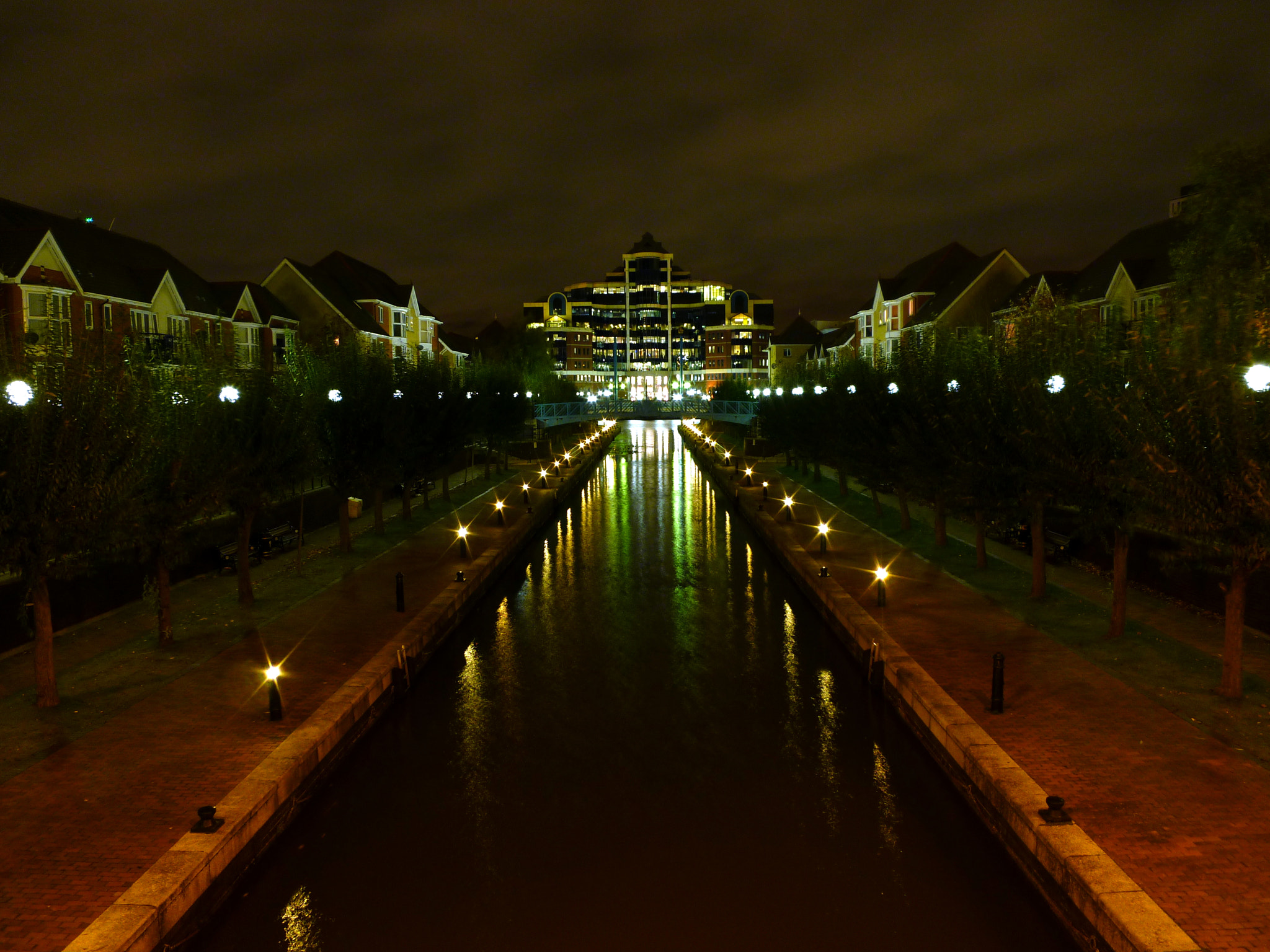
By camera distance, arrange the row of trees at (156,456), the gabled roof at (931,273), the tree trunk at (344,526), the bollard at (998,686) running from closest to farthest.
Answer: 1. the row of trees at (156,456)
2. the bollard at (998,686)
3. the tree trunk at (344,526)
4. the gabled roof at (931,273)

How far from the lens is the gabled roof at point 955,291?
61.0 m

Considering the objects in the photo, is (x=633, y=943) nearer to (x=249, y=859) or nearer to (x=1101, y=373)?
(x=249, y=859)

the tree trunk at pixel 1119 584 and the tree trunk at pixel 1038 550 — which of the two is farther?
the tree trunk at pixel 1038 550

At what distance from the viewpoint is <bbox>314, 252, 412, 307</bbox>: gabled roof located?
70375 mm

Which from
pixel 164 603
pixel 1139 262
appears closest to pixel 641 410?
pixel 1139 262

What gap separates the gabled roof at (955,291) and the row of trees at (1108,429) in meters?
34.5

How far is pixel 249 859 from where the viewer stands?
9.12 m

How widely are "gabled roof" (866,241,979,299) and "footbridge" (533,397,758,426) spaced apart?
45.1ft

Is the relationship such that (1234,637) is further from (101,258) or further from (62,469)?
(101,258)

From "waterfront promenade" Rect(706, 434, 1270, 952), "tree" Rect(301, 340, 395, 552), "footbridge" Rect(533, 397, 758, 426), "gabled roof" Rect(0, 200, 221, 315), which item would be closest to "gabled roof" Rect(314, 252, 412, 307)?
"footbridge" Rect(533, 397, 758, 426)

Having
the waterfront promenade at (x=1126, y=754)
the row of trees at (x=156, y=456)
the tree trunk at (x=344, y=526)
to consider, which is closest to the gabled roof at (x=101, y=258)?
the row of trees at (x=156, y=456)

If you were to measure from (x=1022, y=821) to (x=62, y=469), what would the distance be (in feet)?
37.5

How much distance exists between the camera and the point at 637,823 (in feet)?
34.0

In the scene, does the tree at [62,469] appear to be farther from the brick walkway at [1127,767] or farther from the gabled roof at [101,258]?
the gabled roof at [101,258]
